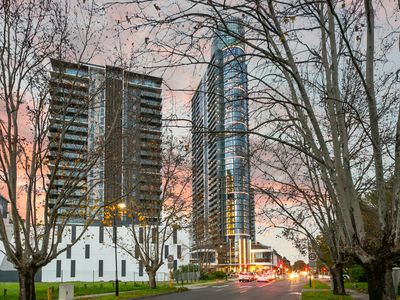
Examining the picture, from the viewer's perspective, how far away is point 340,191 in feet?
34.1

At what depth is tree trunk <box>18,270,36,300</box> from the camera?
671 inches

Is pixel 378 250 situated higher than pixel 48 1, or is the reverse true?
pixel 48 1

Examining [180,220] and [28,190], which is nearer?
[28,190]

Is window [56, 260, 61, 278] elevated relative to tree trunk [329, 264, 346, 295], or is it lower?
lower

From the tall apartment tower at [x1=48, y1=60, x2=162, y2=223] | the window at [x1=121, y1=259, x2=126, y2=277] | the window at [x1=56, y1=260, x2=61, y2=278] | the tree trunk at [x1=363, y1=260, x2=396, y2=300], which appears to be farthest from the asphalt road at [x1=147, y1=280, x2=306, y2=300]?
the window at [x1=56, y1=260, x2=61, y2=278]

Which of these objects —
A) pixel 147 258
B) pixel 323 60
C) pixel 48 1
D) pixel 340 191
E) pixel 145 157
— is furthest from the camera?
pixel 147 258

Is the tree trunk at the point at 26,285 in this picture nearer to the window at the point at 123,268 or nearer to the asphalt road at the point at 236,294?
the asphalt road at the point at 236,294

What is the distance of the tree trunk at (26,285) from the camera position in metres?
17.0

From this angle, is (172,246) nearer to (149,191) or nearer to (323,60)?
(149,191)

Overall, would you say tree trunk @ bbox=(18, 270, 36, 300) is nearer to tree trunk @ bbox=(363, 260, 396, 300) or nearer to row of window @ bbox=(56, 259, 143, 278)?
tree trunk @ bbox=(363, 260, 396, 300)

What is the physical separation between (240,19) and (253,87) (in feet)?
6.60

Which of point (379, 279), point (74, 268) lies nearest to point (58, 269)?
point (74, 268)

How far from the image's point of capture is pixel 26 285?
56.3 feet

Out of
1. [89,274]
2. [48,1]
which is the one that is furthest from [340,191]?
[89,274]
